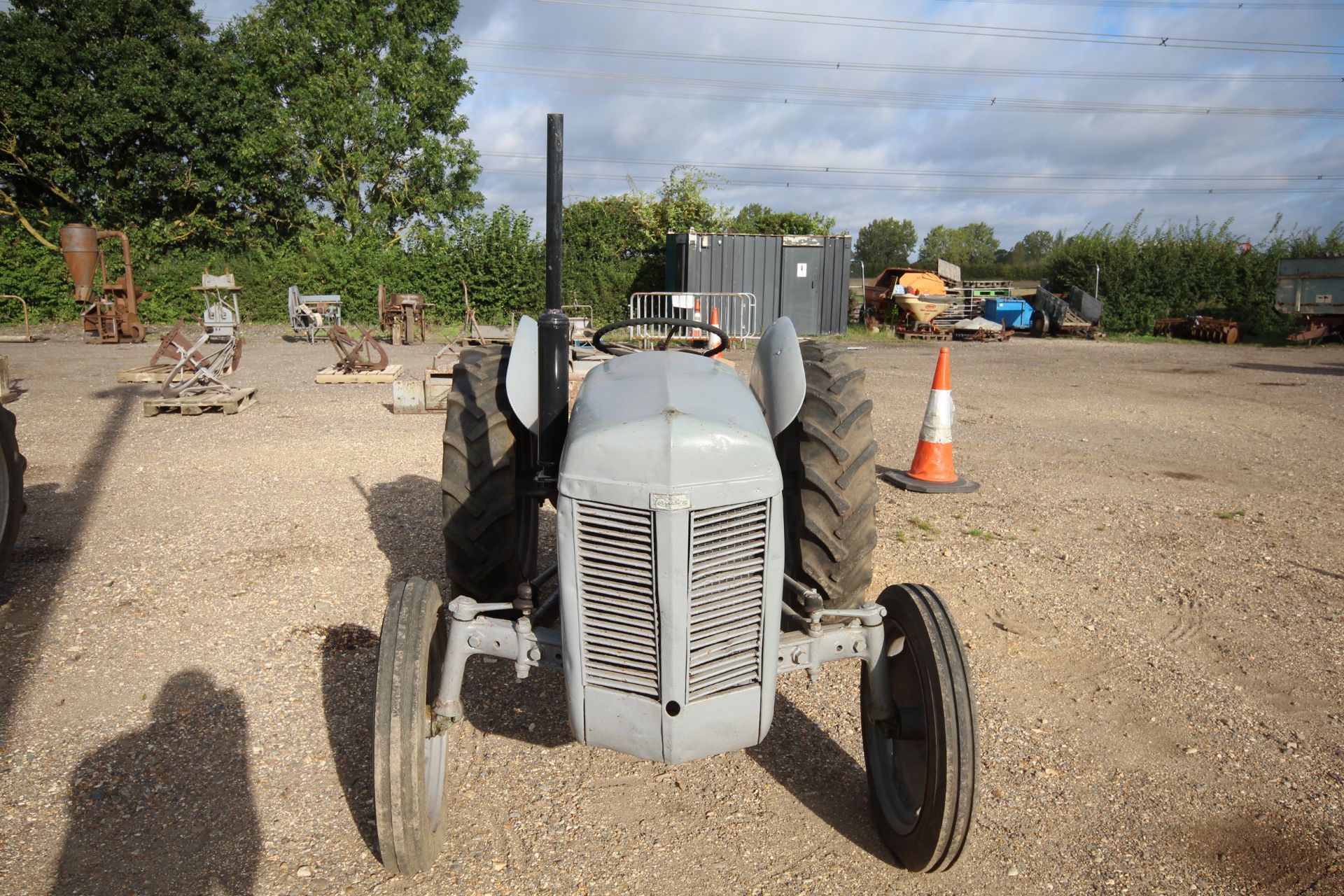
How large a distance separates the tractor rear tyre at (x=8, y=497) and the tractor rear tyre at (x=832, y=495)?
3767 millimetres

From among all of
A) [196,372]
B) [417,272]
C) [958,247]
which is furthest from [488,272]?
[958,247]

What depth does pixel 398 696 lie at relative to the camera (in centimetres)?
223

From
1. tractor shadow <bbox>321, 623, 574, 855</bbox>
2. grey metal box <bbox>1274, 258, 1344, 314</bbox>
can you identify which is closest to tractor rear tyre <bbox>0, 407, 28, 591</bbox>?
tractor shadow <bbox>321, 623, 574, 855</bbox>

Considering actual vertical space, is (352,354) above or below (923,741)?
above

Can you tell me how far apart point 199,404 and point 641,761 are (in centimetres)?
788

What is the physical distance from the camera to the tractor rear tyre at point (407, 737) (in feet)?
7.17

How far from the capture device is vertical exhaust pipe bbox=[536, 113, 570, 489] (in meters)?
2.59

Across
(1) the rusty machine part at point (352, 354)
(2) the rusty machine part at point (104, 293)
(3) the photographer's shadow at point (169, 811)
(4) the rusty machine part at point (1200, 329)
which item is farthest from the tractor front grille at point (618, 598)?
(4) the rusty machine part at point (1200, 329)

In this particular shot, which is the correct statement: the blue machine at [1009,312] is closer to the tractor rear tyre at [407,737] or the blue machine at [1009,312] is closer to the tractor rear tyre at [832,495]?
the tractor rear tyre at [832,495]

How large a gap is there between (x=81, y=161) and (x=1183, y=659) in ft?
97.3

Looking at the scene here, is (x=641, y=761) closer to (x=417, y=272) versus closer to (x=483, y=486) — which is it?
(x=483, y=486)

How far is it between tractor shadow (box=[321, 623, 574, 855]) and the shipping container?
17918mm

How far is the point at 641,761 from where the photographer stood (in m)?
3.01

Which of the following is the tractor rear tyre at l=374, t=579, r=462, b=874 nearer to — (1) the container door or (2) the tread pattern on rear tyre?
(2) the tread pattern on rear tyre
